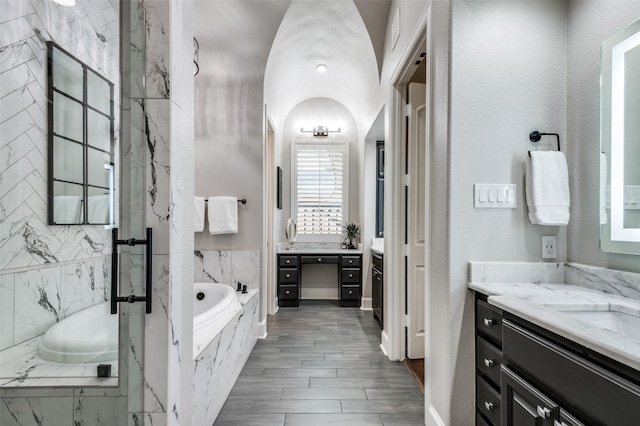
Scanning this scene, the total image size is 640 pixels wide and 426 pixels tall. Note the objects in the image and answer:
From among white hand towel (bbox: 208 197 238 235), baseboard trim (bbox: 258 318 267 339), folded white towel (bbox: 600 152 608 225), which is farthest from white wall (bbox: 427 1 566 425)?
white hand towel (bbox: 208 197 238 235)

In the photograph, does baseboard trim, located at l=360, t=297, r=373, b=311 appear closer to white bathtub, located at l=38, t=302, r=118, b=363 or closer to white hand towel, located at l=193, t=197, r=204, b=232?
white hand towel, located at l=193, t=197, r=204, b=232

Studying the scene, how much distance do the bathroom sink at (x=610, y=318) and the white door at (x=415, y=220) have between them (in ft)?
5.46

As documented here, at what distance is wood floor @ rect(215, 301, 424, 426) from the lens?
6.63 ft

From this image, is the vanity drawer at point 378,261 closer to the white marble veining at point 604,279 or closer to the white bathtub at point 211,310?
the white bathtub at point 211,310

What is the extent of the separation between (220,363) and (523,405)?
165 centimetres

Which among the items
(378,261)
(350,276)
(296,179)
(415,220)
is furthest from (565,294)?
(296,179)

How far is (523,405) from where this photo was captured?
1146mm

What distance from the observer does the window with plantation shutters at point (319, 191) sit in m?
5.28

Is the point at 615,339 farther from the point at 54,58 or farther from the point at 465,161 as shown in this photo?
the point at 54,58

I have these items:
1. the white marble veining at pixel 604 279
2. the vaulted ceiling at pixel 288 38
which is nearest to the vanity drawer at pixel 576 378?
the white marble veining at pixel 604 279

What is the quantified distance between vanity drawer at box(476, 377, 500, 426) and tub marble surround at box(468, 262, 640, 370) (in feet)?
1.35

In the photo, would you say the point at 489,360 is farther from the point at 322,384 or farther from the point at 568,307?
the point at 322,384

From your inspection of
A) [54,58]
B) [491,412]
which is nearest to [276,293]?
[491,412]

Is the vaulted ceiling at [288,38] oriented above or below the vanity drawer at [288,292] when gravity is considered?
above
